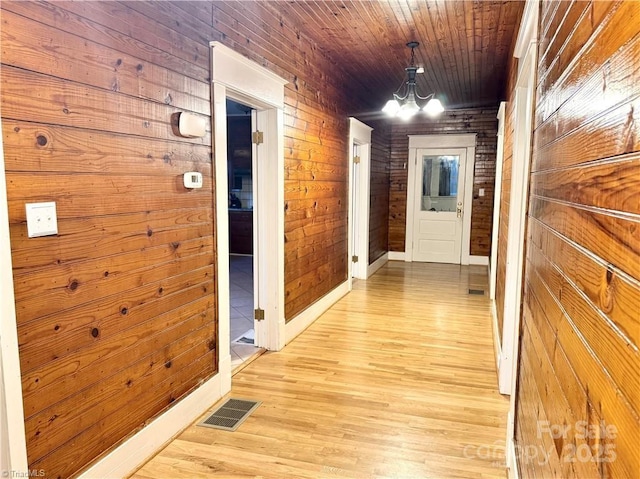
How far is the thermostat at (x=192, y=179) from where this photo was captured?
234cm

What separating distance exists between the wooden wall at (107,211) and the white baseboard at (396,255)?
216 inches

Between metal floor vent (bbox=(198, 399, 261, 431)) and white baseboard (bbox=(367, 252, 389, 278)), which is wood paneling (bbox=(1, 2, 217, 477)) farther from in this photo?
white baseboard (bbox=(367, 252, 389, 278))

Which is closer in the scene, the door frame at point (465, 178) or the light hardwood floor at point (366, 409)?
the light hardwood floor at point (366, 409)

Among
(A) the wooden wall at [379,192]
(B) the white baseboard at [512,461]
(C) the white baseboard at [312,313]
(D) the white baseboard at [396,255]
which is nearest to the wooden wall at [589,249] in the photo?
(B) the white baseboard at [512,461]

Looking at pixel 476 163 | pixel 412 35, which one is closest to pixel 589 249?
pixel 412 35

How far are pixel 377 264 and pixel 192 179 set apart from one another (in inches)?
194

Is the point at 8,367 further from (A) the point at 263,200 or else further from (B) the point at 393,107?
(B) the point at 393,107

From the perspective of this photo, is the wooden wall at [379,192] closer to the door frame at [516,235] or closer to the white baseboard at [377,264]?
the white baseboard at [377,264]

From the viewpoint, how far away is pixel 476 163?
722cm

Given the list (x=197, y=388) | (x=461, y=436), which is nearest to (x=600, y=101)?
(x=461, y=436)

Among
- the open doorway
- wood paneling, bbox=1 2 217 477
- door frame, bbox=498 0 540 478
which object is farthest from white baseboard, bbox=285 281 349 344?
the open doorway

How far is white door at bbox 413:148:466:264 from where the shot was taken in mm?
7418

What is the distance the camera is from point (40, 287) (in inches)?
61.7

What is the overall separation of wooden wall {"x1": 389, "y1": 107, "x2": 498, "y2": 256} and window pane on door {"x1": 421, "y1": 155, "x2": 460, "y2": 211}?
12.7 inches
